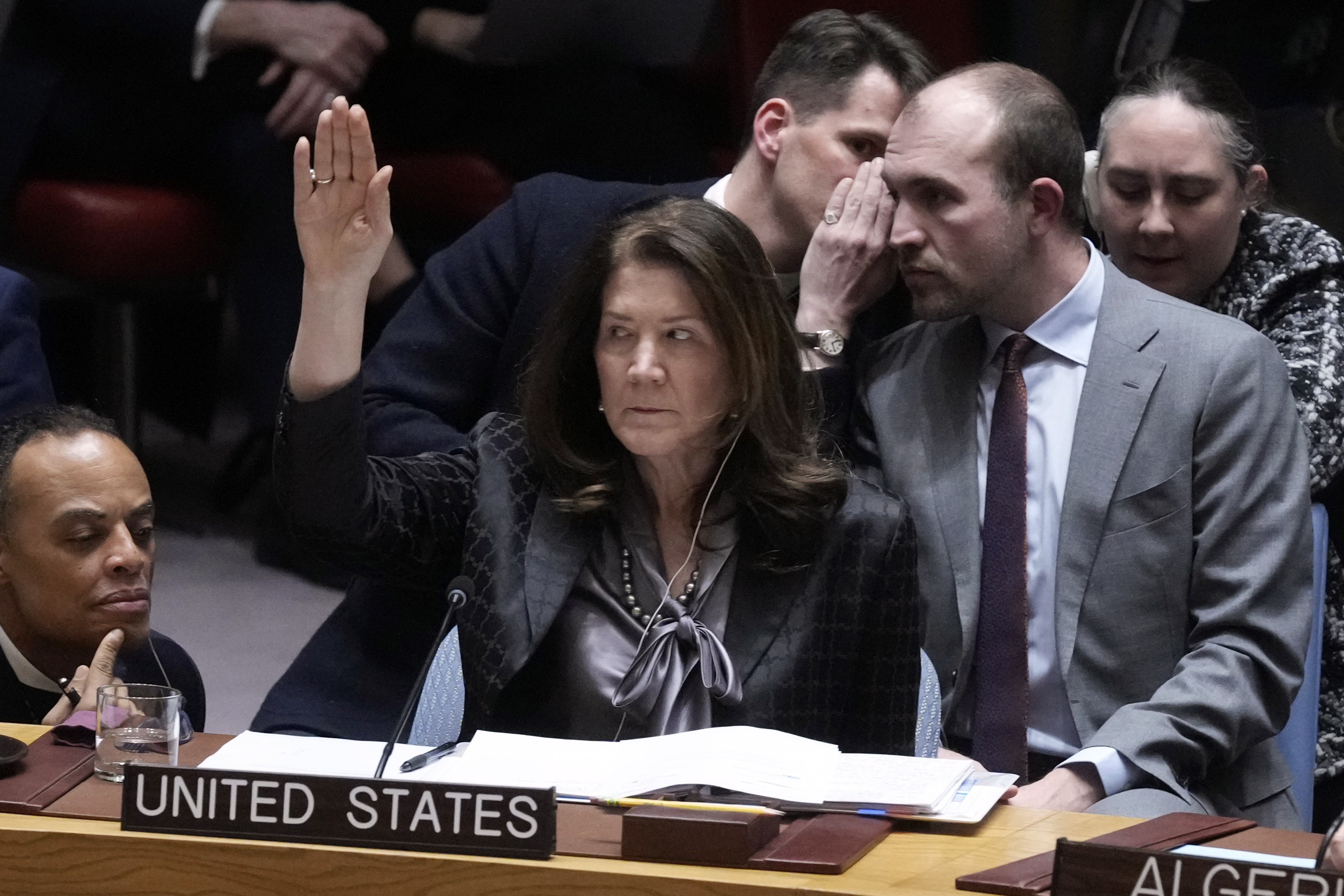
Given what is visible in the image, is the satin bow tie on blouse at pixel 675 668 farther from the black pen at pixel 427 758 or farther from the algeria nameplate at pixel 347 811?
the algeria nameplate at pixel 347 811

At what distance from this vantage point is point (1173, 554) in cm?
234

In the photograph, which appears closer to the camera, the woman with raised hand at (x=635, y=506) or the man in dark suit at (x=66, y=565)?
the woman with raised hand at (x=635, y=506)

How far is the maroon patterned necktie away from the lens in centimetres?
237

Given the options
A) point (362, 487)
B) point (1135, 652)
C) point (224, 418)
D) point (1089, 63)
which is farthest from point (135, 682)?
point (1089, 63)

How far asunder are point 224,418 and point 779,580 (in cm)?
152

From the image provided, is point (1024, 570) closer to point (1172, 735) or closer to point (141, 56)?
point (1172, 735)

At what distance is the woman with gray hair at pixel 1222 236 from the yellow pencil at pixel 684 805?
1.31m

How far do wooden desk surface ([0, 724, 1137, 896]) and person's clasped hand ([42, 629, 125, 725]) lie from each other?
0.37 meters

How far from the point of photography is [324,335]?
2.08 m

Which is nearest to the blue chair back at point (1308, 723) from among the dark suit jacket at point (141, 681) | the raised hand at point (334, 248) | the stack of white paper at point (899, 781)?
the stack of white paper at point (899, 781)

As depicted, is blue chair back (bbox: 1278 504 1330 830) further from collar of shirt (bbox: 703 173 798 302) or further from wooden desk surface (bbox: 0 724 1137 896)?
wooden desk surface (bbox: 0 724 1137 896)

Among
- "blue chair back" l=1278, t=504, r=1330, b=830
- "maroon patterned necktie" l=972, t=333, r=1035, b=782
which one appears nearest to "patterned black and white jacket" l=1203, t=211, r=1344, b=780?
"blue chair back" l=1278, t=504, r=1330, b=830

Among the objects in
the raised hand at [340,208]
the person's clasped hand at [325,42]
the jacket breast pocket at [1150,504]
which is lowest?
the jacket breast pocket at [1150,504]

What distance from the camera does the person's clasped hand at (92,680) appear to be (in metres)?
1.99
